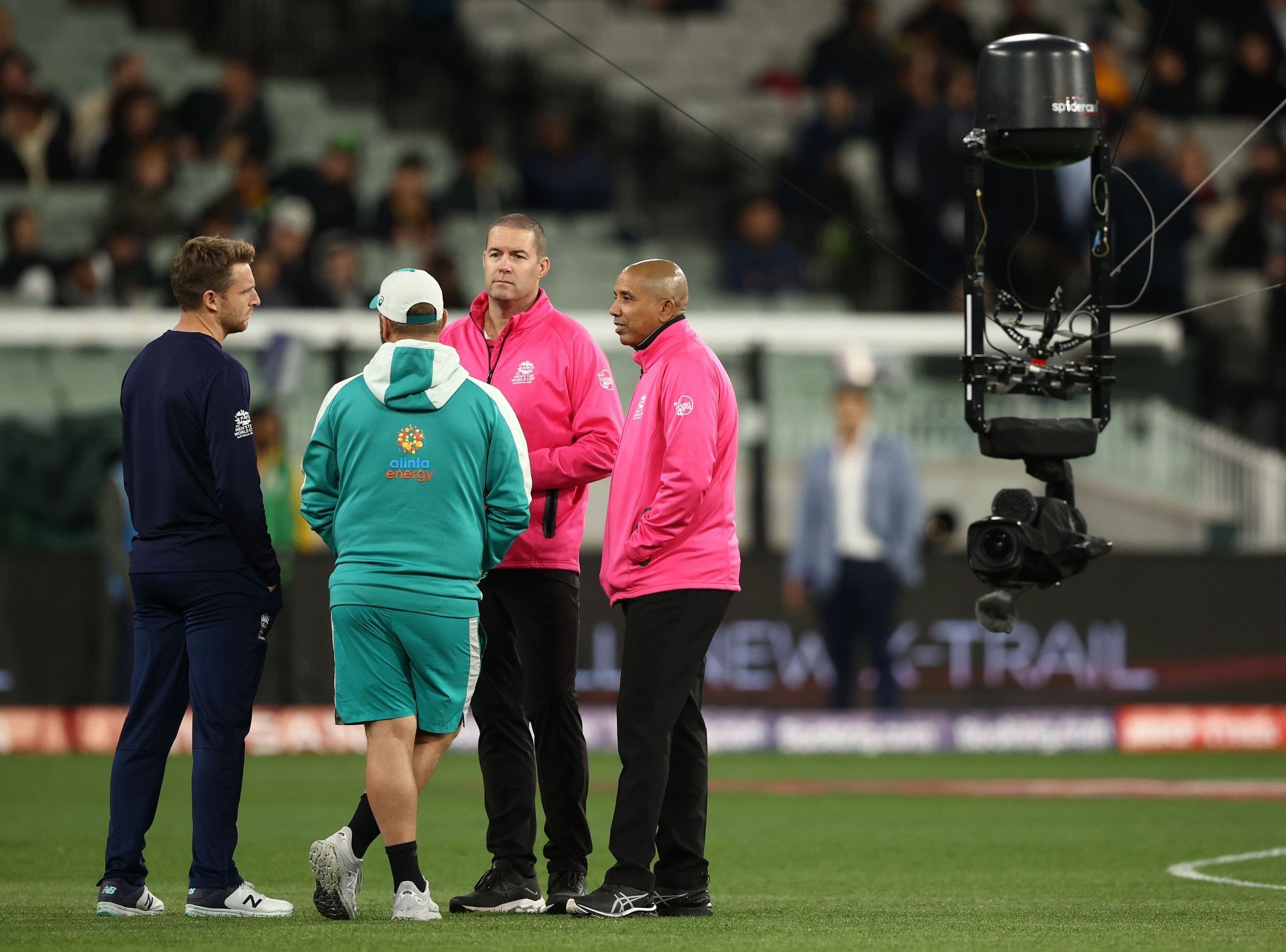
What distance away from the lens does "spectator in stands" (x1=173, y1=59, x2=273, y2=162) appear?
21.7 meters

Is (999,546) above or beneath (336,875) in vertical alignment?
above

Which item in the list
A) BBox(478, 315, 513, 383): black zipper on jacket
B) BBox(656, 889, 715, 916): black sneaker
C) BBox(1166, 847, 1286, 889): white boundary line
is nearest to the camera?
BBox(656, 889, 715, 916): black sneaker

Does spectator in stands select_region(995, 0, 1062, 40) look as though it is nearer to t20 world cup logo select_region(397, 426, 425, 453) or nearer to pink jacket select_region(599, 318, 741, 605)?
pink jacket select_region(599, 318, 741, 605)

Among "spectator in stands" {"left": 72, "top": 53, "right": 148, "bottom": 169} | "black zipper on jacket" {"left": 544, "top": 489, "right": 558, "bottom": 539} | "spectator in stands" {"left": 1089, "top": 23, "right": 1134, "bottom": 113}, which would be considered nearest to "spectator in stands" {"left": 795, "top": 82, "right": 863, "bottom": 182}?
"spectator in stands" {"left": 1089, "top": 23, "right": 1134, "bottom": 113}

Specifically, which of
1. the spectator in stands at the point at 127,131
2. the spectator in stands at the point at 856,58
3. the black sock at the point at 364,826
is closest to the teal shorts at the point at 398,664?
the black sock at the point at 364,826

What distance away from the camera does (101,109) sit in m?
22.5

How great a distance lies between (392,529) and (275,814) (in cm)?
519

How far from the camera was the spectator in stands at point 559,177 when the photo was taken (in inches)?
873

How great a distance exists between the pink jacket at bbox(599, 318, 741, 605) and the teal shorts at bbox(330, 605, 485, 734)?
65 centimetres

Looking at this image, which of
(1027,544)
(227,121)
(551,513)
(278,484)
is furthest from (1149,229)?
(551,513)

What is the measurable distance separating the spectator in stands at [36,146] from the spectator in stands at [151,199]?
1213mm

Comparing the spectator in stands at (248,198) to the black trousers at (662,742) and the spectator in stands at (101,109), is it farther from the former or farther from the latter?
the black trousers at (662,742)

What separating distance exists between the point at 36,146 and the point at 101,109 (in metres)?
1.08

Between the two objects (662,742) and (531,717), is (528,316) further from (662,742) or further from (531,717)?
(662,742)
